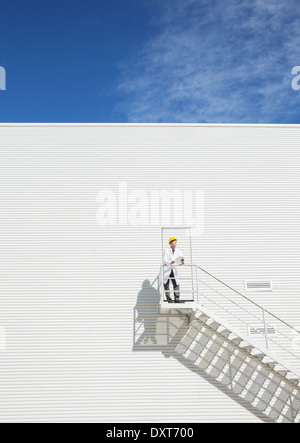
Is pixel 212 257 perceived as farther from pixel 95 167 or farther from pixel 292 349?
pixel 95 167

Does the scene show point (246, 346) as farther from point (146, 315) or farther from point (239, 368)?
point (146, 315)

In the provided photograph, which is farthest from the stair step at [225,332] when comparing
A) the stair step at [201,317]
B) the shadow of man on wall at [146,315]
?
the shadow of man on wall at [146,315]

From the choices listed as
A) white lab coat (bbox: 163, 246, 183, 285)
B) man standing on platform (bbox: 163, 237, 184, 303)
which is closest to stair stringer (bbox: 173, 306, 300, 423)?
man standing on platform (bbox: 163, 237, 184, 303)

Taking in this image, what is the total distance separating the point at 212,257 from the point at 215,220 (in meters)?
1.41

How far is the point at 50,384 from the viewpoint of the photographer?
994 cm

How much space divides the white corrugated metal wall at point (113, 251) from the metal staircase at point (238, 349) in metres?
0.45

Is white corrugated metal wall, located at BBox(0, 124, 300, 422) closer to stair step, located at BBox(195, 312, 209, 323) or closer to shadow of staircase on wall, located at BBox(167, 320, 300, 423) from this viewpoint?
shadow of staircase on wall, located at BBox(167, 320, 300, 423)

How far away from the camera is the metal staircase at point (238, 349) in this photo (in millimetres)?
9578

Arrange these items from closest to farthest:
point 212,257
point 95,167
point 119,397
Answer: point 119,397
point 212,257
point 95,167

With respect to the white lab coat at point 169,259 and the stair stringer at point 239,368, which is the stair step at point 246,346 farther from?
the white lab coat at point 169,259

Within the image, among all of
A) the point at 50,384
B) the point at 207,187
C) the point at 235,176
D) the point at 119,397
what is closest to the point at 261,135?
the point at 235,176

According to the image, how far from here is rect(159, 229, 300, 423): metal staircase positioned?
9578mm

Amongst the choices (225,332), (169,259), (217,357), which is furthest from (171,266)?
(217,357)

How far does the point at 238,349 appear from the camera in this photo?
34.2 feet
